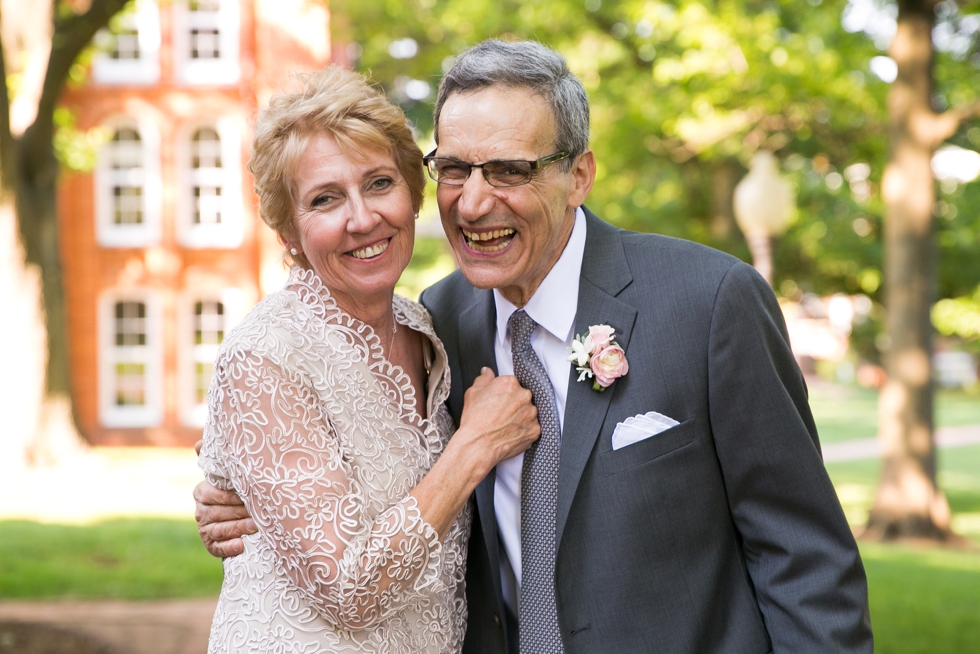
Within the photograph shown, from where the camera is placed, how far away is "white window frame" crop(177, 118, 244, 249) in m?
21.1

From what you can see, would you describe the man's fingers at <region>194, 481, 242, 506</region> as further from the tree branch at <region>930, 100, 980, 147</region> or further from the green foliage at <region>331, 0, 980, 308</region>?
the tree branch at <region>930, 100, 980, 147</region>

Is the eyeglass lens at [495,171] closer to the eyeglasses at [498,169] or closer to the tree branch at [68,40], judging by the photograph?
the eyeglasses at [498,169]

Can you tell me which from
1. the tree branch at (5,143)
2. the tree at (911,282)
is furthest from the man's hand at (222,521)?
the tree at (911,282)

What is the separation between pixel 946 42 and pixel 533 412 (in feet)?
43.8

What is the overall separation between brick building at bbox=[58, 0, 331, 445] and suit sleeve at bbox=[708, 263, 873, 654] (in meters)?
19.0

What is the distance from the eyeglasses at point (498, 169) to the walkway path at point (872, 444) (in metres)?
20.2

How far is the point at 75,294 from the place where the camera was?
20.9 meters

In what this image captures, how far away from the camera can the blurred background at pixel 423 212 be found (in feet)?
29.8

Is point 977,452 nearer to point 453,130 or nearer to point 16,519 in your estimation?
point 16,519

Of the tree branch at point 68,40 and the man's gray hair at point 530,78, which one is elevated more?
the tree branch at point 68,40

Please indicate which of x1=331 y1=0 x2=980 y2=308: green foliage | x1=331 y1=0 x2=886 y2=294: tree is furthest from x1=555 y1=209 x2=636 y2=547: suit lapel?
x1=331 y1=0 x2=886 y2=294: tree

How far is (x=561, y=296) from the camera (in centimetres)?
266

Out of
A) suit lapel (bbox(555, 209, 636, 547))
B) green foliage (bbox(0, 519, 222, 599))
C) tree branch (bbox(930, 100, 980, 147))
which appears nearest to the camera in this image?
suit lapel (bbox(555, 209, 636, 547))

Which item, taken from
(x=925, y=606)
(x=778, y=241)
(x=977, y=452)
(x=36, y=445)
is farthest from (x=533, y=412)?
(x=977, y=452)
